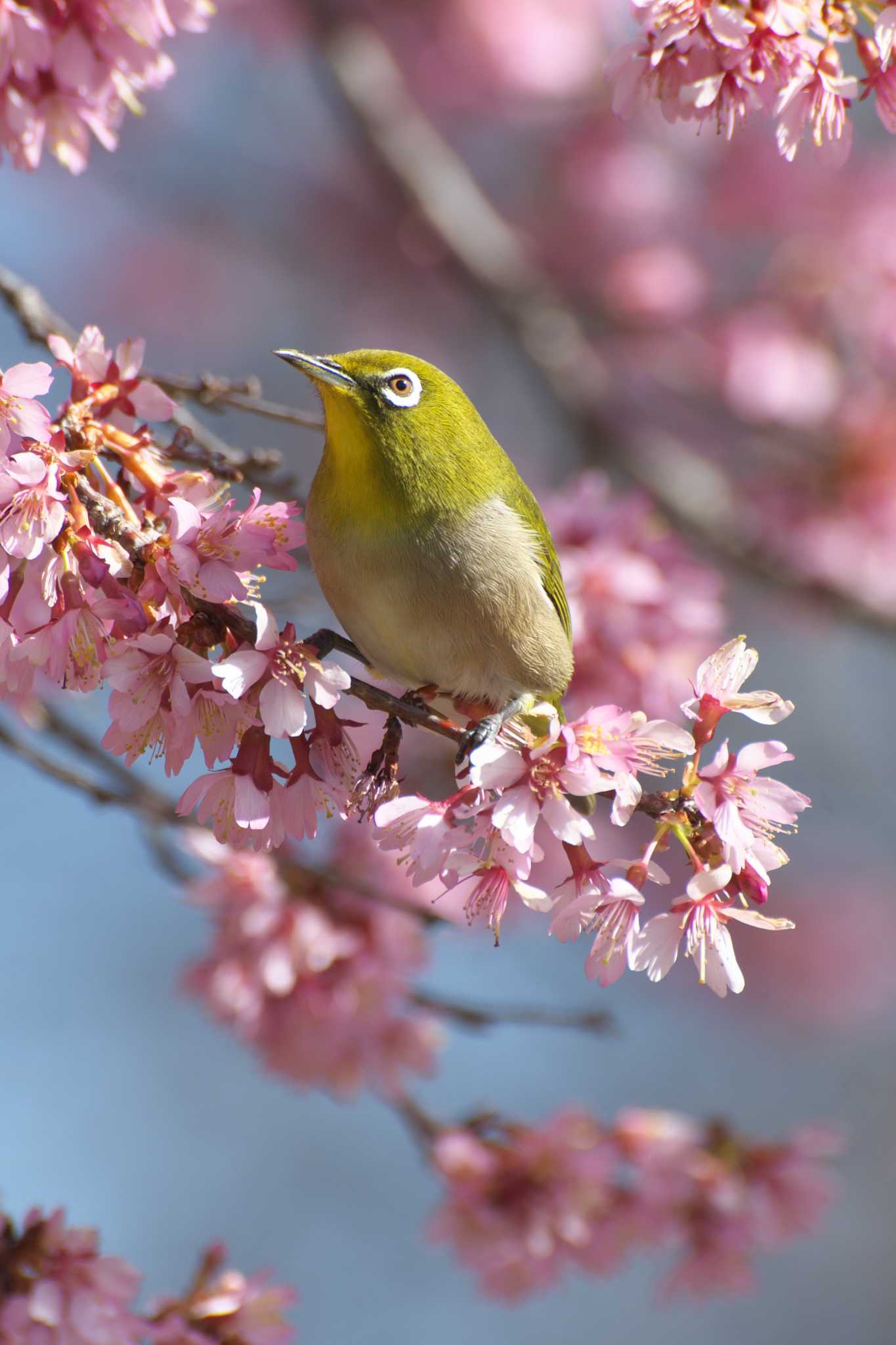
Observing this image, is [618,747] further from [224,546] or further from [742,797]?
[224,546]

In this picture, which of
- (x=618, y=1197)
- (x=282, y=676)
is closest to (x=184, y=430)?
(x=282, y=676)

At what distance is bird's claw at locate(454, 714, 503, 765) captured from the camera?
7.79 feet

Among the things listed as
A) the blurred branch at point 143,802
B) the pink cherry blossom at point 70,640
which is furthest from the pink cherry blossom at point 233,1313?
the pink cherry blossom at point 70,640

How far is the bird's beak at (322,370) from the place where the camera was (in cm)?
263

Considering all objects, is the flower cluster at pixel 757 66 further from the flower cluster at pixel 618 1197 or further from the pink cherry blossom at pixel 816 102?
the flower cluster at pixel 618 1197

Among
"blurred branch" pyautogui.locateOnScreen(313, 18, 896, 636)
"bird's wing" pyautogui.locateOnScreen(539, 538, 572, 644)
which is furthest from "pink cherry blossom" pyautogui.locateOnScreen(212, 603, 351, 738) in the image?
"blurred branch" pyautogui.locateOnScreen(313, 18, 896, 636)

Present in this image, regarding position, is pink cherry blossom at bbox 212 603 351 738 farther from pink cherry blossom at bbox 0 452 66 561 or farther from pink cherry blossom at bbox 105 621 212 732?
pink cherry blossom at bbox 0 452 66 561

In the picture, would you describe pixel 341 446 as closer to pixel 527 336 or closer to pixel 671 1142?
pixel 671 1142

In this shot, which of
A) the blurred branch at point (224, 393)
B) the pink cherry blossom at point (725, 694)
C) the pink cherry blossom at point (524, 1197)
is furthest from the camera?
the pink cherry blossom at point (524, 1197)

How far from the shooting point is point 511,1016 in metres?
3.20

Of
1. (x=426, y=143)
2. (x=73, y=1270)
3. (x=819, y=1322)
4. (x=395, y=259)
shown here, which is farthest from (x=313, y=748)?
(x=819, y=1322)

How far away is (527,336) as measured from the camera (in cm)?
586

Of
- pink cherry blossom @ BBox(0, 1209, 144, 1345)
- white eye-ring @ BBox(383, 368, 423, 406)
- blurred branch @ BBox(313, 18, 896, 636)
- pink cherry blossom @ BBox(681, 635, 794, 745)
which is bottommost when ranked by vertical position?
pink cherry blossom @ BBox(0, 1209, 144, 1345)

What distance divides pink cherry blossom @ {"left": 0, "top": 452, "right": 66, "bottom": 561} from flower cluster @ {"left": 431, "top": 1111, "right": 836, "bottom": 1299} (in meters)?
2.18
